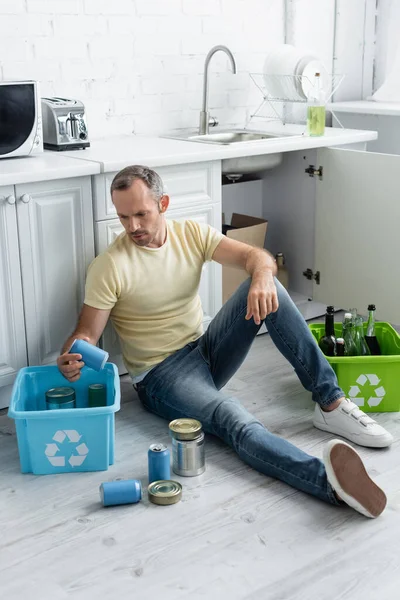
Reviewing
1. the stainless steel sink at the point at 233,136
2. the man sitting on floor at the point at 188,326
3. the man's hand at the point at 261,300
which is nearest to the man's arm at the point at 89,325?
the man sitting on floor at the point at 188,326

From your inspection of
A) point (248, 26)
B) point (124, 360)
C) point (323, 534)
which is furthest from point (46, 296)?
point (248, 26)

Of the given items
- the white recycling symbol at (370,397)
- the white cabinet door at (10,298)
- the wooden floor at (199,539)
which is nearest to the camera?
the wooden floor at (199,539)

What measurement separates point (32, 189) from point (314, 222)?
1.32 meters

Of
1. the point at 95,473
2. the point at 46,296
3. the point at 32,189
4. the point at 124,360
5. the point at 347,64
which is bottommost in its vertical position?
the point at 95,473

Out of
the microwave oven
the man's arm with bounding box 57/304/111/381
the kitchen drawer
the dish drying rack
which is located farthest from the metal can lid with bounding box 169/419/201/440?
the dish drying rack

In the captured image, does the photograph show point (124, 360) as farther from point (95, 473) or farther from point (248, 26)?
point (248, 26)

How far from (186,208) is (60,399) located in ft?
2.98

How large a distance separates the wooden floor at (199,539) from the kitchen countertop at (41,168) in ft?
2.76

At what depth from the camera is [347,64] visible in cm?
412

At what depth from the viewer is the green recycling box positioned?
2.61 m

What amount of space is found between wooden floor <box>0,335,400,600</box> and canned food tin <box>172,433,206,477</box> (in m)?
0.03

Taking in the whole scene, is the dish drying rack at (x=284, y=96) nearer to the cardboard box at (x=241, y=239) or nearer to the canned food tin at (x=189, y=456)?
the cardboard box at (x=241, y=239)

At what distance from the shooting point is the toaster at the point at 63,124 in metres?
2.92

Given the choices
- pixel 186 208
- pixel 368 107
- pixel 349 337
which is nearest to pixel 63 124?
pixel 186 208
